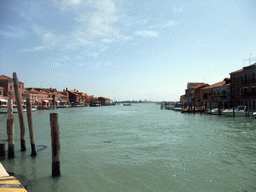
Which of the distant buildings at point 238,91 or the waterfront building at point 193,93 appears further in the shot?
the waterfront building at point 193,93

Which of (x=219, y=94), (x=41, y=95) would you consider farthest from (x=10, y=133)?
(x=41, y=95)

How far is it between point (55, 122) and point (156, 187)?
14.2 feet

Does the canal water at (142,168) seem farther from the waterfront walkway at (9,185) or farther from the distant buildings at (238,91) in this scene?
the distant buildings at (238,91)

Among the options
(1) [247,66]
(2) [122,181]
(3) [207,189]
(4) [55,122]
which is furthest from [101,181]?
(1) [247,66]

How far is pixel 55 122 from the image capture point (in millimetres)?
6777

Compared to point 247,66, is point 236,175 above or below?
below

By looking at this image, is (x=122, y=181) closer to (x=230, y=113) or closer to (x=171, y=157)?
(x=171, y=157)

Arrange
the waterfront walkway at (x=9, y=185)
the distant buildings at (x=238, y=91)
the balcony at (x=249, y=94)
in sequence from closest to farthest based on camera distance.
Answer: the waterfront walkway at (x=9, y=185)
the balcony at (x=249, y=94)
the distant buildings at (x=238, y=91)

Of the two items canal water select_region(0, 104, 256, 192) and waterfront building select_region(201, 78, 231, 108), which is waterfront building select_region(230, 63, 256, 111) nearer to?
waterfront building select_region(201, 78, 231, 108)

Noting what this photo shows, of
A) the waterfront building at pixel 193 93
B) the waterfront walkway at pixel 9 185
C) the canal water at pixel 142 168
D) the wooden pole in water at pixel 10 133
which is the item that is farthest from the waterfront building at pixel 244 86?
the waterfront walkway at pixel 9 185

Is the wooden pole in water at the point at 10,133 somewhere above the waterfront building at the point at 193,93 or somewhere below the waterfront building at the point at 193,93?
below

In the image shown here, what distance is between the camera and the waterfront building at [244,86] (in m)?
36.1

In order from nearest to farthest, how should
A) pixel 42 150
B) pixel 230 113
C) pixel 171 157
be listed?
pixel 171 157 < pixel 42 150 < pixel 230 113

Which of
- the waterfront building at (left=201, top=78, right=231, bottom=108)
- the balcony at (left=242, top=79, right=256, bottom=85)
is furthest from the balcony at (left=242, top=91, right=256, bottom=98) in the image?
the waterfront building at (left=201, top=78, right=231, bottom=108)
